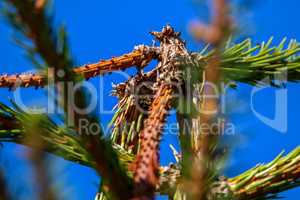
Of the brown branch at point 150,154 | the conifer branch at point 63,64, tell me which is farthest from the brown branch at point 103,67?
the conifer branch at point 63,64

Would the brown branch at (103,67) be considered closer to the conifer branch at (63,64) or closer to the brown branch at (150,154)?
the brown branch at (150,154)

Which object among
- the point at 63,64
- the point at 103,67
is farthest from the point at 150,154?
the point at 103,67

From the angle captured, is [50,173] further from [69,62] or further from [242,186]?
[242,186]

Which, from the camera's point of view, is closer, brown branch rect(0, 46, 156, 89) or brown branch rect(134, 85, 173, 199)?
brown branch rect(134, 85, 173, 199)

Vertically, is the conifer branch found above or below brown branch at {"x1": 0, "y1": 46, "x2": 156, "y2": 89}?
below

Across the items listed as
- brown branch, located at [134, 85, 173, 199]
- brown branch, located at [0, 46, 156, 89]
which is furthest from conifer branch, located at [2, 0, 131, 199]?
brown branch, located at [0, 46, 156, 89]

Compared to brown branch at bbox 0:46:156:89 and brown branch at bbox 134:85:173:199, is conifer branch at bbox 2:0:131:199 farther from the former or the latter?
brown branch at bbox 0:46:156:89

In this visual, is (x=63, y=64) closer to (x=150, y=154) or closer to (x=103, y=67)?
(x=150, y=154)

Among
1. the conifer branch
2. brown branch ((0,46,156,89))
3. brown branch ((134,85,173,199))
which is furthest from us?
brown branch ((0,46,156,89))

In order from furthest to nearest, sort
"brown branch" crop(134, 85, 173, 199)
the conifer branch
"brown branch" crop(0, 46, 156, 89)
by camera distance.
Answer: "brown branch" crop(0, 46, 156, 89) < "brown branch" crop(134, 85, 173, 199) < the conifer branch
